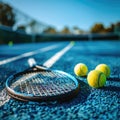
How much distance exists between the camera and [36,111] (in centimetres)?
171

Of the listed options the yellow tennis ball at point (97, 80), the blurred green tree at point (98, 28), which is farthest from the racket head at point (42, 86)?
the blurred green tree at point (98, 28)

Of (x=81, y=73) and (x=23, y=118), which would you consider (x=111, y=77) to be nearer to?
(x=81, y=73)

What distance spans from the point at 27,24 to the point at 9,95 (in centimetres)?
2210

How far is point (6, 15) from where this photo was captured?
22.9 metres

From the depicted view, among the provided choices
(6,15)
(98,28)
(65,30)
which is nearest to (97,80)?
(6,15)

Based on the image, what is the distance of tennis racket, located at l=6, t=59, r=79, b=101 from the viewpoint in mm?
1842

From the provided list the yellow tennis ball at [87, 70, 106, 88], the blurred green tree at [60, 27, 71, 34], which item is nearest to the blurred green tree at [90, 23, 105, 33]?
the blurred green tree at [60, 27, 71, 34]

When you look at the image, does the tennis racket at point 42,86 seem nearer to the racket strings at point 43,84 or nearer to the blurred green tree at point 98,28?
the racket strings at point 43,84

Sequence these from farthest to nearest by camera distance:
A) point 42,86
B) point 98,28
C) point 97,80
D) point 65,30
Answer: point 65,30 → point 98,28 → point 97,80 → point 42,86

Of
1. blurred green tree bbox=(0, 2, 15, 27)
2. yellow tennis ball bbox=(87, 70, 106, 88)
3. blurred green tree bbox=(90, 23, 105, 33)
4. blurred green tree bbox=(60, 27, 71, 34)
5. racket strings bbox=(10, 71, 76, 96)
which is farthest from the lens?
blurred green tree bbox=(60, 27, 71, 34)

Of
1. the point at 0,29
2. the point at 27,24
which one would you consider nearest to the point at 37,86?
the point at 0,29

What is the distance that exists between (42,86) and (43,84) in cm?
9

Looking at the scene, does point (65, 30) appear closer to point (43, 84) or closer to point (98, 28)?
point (98, 28)

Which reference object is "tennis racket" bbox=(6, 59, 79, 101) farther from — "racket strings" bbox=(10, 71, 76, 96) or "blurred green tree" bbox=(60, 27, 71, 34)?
"blurred green tree" bbox=(60, 27, 71, 34)
